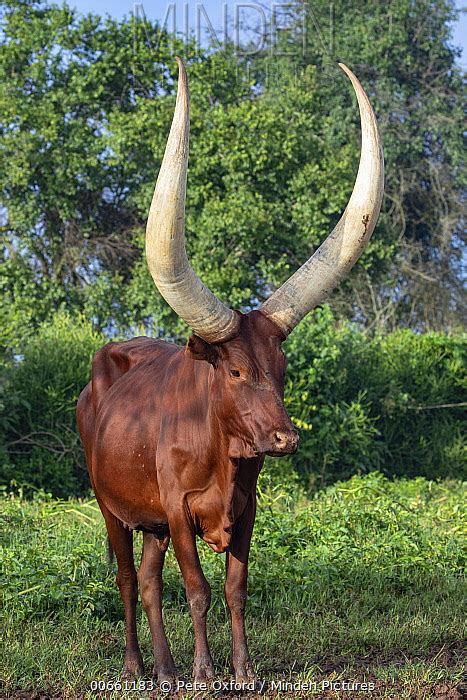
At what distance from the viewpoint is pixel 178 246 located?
11.4 feet

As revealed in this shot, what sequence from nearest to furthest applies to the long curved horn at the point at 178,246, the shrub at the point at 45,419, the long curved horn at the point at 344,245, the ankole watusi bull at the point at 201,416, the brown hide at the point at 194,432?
the long curved horn at the point at 178,246, the ankole watusi bull at the point at 201,416, the brown hide at the point at 194,432, the long curved horn at the point at 344,245, the shrub at the point at 45,419

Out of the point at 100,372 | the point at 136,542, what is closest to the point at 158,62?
the point at 136,542

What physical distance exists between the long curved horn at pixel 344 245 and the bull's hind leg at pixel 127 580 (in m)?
1.53

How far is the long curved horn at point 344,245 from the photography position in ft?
12.7

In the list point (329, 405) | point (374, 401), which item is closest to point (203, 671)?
point (329, 405)

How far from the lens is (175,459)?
4.03m

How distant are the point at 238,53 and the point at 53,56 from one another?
5.55 m

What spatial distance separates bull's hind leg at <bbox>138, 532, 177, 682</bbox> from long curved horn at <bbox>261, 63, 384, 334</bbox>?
1447mm

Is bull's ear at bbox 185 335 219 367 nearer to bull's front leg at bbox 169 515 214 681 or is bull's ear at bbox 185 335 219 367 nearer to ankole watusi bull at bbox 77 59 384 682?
ankole watusi bull at bbox 77 59 384 682

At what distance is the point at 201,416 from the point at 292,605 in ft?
7.28

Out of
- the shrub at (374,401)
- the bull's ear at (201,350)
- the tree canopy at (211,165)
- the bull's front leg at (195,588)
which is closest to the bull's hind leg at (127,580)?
the bull's front leg at (195,588)

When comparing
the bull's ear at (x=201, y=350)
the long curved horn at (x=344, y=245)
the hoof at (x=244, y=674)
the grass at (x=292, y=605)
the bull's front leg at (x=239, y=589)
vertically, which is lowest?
the grass at (x=292, y=605)

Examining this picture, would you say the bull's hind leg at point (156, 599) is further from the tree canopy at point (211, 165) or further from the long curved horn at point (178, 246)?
the tree canopy at point (211, 165)

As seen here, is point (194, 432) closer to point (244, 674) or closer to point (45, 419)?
point (244, 674)
